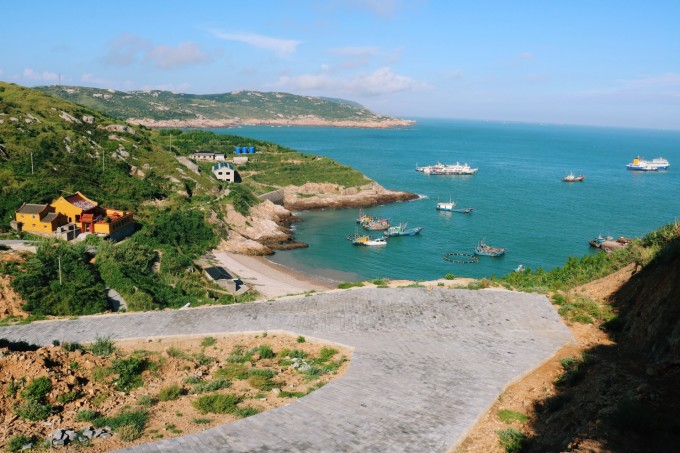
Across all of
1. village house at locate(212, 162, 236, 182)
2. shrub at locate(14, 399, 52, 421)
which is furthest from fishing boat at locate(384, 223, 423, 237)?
shrub at locate(14, 399, 52, 421)

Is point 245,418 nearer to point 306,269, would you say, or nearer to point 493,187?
point 306,269

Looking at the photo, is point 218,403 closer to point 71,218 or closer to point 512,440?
point 512,440

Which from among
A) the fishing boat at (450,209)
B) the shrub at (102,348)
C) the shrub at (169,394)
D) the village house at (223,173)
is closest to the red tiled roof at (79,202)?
the shrub at (102,348)

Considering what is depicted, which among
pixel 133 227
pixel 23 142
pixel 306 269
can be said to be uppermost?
pixel 23 142

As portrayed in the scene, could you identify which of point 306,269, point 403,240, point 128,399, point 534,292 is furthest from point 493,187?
point 128,399

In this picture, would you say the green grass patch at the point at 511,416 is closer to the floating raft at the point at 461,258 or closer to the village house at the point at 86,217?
the village house at the point at 86,217
